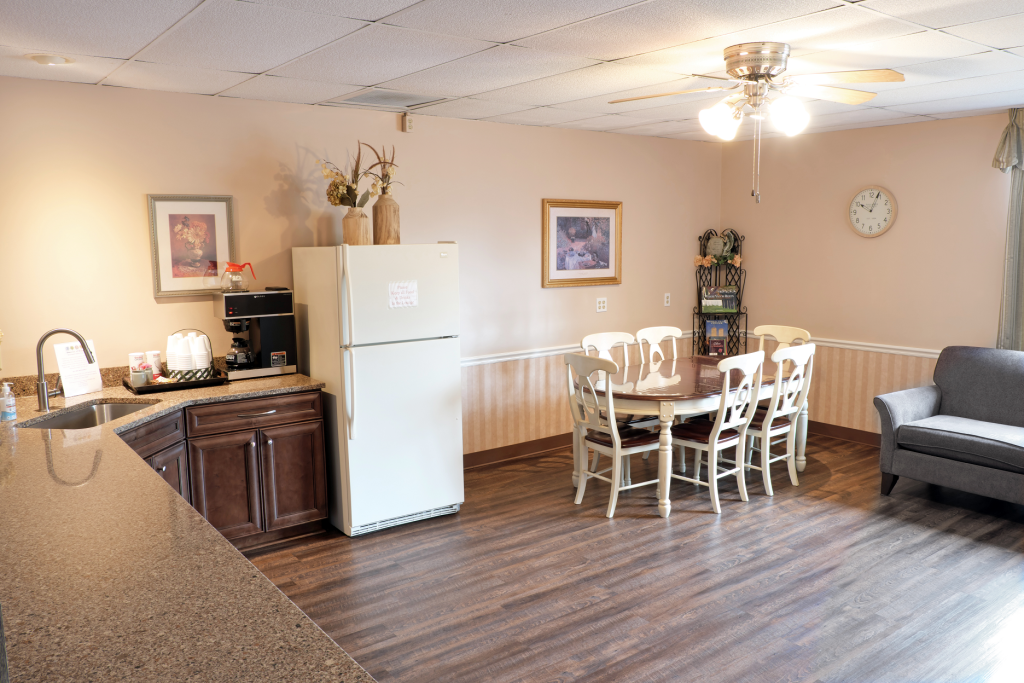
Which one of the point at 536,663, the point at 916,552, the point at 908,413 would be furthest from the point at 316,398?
the point at 908,413

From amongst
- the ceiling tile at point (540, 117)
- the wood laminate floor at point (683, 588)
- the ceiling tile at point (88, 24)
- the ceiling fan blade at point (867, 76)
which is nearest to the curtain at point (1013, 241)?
the wood laminate floor at point (683, 588)

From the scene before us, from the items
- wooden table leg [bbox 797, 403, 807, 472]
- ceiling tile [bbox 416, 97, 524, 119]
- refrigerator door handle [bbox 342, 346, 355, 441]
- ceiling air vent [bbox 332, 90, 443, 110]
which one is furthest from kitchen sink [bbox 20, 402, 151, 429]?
wooden table leg [bbox 797, 403, 807, 472]

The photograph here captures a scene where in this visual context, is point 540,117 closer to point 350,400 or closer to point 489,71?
point 489,71

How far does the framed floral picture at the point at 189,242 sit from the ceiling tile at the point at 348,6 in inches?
73.2

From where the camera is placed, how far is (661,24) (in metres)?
2.71

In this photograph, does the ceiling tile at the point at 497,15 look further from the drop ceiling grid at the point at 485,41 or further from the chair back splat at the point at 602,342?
the chair back splat at the point at 602,342

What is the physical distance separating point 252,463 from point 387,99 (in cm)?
216

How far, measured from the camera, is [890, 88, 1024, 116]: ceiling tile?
420 centimetres

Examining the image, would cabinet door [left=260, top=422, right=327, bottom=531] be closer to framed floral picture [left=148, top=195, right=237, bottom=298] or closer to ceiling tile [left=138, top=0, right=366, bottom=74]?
framed floral picture [left=148, top=195, right=237, bottom=298]

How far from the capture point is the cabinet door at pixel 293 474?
380 centimetres

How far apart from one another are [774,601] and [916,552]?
1.03 metres

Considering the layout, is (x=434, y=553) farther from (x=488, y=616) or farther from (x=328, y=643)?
(x=328, y=643)

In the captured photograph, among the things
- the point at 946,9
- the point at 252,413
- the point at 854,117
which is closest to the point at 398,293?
the point at 252,413

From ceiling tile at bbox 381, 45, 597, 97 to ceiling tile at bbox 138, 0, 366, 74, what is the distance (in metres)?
0.65
